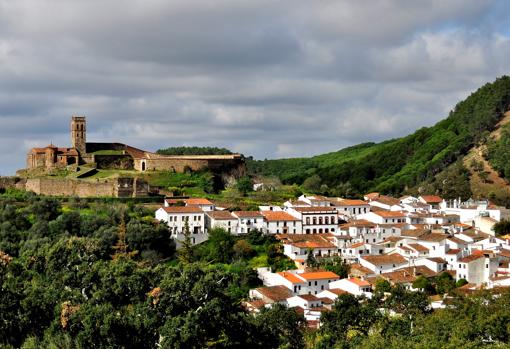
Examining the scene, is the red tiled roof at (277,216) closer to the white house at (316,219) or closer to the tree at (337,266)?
the white house at (316,219)

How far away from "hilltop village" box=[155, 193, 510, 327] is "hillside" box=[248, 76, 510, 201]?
23.5 metres

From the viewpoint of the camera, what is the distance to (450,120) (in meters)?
119

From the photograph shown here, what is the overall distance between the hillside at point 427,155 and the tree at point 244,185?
655 inches

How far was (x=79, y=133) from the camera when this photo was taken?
2830 inches

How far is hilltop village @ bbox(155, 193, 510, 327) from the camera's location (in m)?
47.4

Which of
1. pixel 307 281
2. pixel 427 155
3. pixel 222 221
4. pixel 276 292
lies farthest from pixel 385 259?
pixel 427 155

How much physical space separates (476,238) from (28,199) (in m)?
33.7

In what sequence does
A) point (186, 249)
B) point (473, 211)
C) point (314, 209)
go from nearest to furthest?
point (186, 249) → point (314, 209) → point (473, 211)

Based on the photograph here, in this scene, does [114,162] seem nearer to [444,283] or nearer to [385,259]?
[385,259]

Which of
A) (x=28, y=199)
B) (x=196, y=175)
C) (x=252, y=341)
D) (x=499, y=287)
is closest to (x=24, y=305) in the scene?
(x=252, y=341)

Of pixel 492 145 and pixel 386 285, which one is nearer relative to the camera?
pixel 386 285

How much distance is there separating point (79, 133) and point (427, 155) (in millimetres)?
53010

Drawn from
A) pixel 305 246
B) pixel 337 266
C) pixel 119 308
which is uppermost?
pixel 305 246

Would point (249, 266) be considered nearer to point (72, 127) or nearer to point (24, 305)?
point (24, 305)
